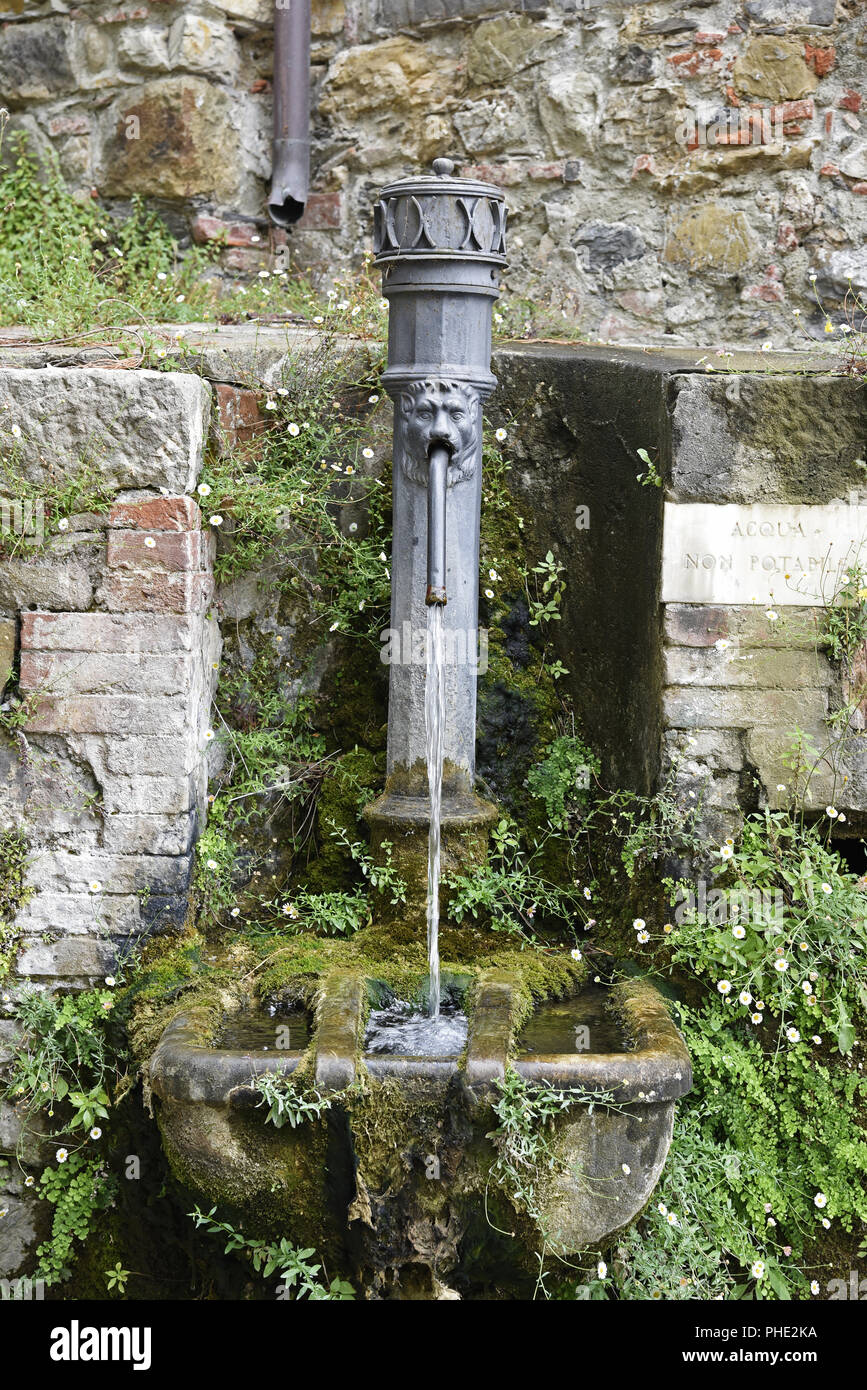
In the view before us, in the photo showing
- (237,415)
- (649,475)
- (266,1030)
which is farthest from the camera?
(237,415)

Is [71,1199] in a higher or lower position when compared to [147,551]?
lower

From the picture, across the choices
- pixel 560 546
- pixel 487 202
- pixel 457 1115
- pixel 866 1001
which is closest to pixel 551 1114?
pixel 457 1115

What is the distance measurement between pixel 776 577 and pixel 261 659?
58.0 inches

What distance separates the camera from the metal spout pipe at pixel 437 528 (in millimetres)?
3197

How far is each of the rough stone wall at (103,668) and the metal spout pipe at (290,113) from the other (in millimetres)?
2384

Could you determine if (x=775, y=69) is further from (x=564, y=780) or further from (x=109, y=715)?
(x=109, y=715)

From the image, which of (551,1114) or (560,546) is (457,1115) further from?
(560,546)

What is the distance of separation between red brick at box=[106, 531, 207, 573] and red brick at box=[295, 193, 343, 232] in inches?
103

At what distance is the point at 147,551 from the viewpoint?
3.16 meters

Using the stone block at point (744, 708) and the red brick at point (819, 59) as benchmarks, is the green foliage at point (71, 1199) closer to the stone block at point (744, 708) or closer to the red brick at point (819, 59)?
the stone block at point (744, 708)

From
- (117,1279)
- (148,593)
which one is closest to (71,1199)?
(117,1279)

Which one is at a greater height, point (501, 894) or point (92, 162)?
point (92, 162)

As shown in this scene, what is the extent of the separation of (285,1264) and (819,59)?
14.2 ft

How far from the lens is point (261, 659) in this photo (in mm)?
3744
